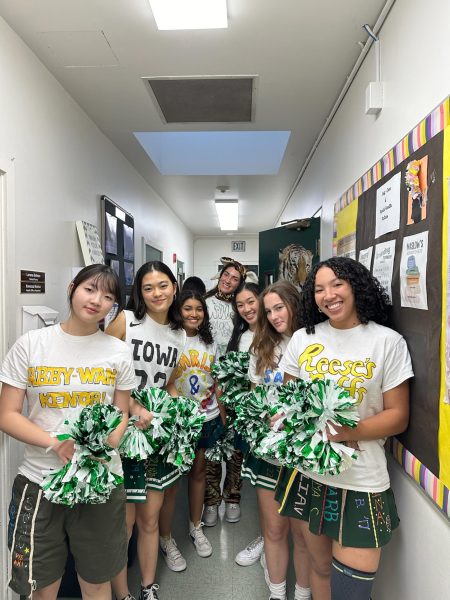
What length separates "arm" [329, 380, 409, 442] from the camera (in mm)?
1296

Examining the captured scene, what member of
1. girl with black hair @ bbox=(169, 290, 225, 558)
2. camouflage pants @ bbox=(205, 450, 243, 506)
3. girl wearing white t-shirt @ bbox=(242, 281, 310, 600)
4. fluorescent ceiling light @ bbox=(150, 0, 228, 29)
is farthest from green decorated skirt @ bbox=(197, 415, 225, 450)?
fluorescent ceiling light @ bbox=(150, 0, 228, 29)

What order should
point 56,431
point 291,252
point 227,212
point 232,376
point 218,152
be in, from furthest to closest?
point 227,212, point 218,152, point 291,252, point 232,376, point 56,431

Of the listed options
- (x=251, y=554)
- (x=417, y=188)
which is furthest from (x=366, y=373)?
(x=251, y=554)

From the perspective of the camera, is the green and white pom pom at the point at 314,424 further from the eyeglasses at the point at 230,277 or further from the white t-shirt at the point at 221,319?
the eyeglasses at the point at 230,277

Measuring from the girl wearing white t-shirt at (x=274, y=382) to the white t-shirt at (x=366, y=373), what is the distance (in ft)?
1.21

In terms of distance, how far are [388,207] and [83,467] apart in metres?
1.48

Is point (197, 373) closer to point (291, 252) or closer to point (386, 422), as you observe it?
point (386, 422)

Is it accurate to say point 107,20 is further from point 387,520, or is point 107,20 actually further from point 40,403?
point 387,520

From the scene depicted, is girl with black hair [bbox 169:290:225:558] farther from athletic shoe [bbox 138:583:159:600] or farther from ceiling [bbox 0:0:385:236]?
ceiling [bbox 0:0:385:236]

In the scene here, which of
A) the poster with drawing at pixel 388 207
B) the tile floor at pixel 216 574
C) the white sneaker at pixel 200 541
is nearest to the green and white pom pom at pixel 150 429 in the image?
the tile floor at pixel 216 574

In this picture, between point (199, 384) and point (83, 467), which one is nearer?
point (83, 467)

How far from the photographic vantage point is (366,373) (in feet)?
4.38

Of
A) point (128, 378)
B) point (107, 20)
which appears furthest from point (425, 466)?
point (107, 20)

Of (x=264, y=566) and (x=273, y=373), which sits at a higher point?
(x=273, y=373)
